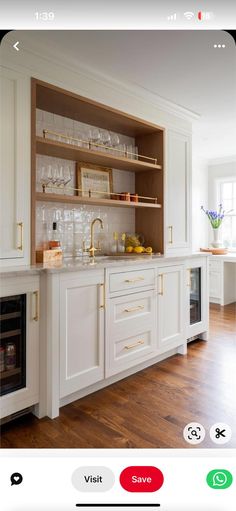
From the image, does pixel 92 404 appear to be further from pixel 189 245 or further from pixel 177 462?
pixel 189 245

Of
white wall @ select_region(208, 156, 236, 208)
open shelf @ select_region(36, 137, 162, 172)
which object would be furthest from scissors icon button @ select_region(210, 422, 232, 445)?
white wall @ select_region(208, 156, 236, 208)

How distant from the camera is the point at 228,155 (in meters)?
4.20

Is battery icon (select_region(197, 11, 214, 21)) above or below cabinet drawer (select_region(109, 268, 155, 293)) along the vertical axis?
above

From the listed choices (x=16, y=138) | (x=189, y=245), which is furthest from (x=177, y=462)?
(x=189, y=245)

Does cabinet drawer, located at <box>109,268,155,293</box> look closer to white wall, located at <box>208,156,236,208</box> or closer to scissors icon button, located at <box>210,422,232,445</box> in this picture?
scissors icon button, located at <box>210,422,232,445</box>

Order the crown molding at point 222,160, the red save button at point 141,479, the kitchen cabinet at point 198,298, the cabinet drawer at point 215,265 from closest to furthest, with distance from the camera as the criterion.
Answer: the red save button at point 141,479 < the kitchen cabinet at point 198,298 < the cabinet drawer at point 215,265 < the crown molding at point 222,160

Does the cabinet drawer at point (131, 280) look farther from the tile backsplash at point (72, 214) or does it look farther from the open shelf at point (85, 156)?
the open shelf at point (85, 156)

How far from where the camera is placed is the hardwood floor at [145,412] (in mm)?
1287

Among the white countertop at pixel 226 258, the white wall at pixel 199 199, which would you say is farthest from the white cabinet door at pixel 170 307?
the white wall at pixel 199 199

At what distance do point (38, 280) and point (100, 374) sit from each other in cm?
66

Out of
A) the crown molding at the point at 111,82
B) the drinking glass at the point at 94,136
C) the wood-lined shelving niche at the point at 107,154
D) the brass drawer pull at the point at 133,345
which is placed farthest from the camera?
the drinking glass at the point at 94,136

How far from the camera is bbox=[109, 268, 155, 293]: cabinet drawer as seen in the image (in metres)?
1.77

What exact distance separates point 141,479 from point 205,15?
771mm

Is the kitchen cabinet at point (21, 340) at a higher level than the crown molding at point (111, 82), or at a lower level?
lower
